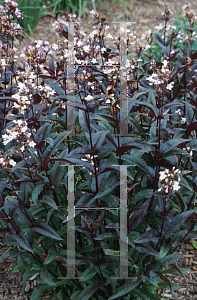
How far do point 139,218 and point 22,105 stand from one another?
854 millimetres

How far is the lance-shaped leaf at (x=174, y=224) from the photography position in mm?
1507

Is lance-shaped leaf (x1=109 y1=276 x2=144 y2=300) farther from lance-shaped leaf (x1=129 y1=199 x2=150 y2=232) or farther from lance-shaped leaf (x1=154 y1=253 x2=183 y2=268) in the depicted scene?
lance-shaped leaf (x1=129 y1=199 x2=150 y2=232)

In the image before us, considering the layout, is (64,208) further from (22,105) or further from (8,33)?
(8,33)

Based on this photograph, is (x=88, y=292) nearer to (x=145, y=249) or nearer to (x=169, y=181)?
(x=145, y=249)

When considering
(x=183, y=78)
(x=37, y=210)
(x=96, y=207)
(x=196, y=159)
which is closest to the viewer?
(x=96, y=207)

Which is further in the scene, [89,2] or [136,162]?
[89,2]

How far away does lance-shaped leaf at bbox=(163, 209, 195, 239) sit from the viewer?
151 centimetres

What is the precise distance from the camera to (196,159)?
192 cm

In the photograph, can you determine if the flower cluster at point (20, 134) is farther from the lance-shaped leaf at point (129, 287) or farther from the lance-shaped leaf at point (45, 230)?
the lance-shaped leaf at point (129, 287)

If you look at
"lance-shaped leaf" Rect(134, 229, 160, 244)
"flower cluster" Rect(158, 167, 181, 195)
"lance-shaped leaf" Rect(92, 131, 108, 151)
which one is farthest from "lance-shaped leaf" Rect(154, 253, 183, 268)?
"lance-shaped leaf" Rect(92, 131, 108, 151)

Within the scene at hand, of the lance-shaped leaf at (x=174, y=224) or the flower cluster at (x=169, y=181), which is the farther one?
the lance-shaped leaf at (x=174, y=224)

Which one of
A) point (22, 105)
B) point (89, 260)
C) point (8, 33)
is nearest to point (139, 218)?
point (89, 260)

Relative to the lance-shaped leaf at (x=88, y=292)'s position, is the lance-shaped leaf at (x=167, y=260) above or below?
above

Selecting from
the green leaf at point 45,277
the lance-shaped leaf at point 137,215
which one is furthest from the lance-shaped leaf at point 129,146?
the green leaf at point 45,277
